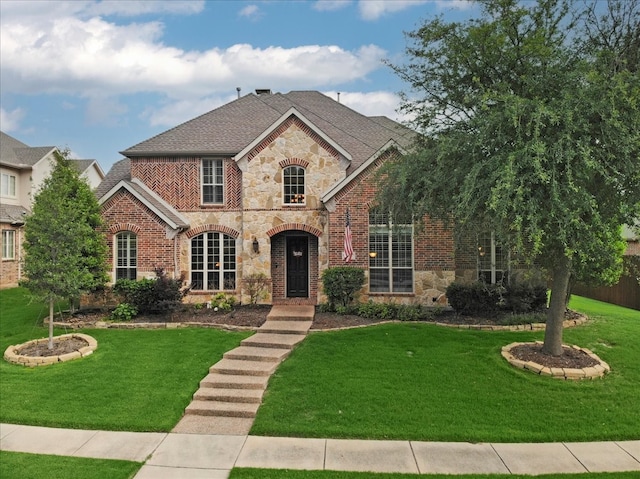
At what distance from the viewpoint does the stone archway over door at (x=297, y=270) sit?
1669 cm

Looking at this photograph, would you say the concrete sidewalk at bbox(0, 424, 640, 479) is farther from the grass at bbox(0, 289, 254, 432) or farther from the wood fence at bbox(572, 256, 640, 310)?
the wood fence at bbox(572, 256, 640, 310)

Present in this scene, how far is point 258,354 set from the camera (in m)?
10.3

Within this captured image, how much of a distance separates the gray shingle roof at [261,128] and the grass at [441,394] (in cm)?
842

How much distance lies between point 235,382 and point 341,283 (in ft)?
20.5

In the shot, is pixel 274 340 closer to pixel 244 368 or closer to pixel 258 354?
pixel 258 354

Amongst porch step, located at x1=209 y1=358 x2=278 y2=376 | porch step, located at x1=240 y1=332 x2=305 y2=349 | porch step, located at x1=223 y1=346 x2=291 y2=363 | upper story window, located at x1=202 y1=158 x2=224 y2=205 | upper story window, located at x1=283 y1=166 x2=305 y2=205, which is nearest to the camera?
porch step, located at x1=209 y1=358 x2=278 y2=376

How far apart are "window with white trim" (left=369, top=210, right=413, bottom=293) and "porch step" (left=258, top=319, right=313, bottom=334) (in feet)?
10.9

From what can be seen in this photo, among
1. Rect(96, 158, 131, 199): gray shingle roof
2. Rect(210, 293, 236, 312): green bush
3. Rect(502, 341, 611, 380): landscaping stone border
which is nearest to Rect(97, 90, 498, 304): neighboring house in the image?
Rect(96, 158, 131, 199): gray shingle roof

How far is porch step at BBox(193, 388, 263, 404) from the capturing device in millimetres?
8289

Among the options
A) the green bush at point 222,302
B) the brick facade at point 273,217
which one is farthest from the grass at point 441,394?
the green bush at point 222,302

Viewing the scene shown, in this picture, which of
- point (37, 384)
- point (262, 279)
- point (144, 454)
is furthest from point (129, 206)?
point (144, 454)

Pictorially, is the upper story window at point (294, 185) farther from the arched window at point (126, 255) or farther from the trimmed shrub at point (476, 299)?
the trimmed shrub at point (476, 299)

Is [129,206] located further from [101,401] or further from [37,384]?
[101,401]

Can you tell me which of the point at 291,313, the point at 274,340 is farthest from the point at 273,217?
the point at 274,340
